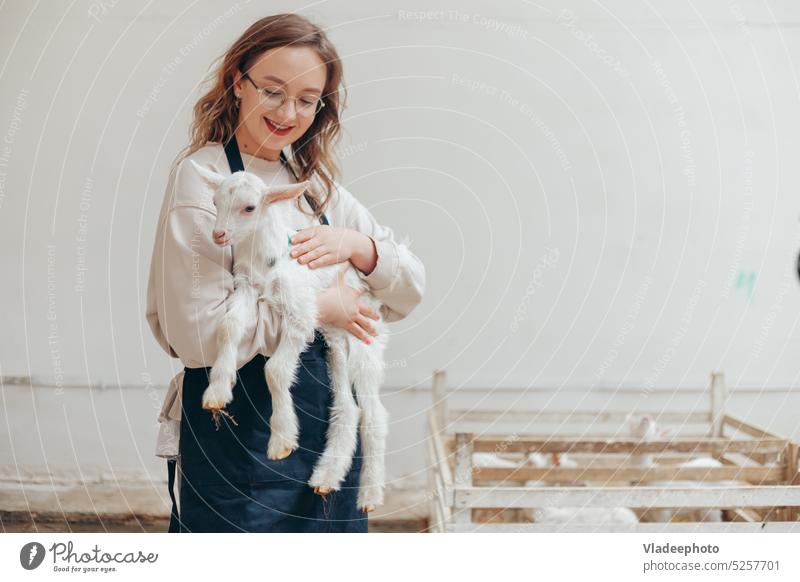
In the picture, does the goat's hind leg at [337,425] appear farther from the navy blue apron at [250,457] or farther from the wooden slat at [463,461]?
the wooden slat at [463,461]

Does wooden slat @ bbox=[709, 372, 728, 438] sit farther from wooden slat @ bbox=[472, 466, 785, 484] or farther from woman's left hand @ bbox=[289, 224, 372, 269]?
woman's left hand @ bbox=[289, 224, 372, 269]

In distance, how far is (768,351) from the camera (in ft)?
6.77

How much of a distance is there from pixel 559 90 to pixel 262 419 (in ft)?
3.12

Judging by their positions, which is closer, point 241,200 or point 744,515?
point 241,200

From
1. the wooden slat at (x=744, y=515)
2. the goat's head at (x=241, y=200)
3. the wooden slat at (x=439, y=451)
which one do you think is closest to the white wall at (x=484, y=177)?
the wooden slat at (x=439, y=451)

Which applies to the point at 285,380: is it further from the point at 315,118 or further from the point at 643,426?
the point at 643,426

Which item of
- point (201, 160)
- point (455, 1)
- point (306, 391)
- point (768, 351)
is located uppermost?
point (455, 1)

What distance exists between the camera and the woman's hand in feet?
5.15

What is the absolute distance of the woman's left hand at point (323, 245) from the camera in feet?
5.15

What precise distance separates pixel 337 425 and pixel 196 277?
1.22 ft

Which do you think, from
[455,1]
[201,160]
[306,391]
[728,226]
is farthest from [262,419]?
[728,226]

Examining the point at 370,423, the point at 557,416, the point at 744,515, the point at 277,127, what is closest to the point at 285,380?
the point at 370,423

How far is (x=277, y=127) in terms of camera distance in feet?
5.16
